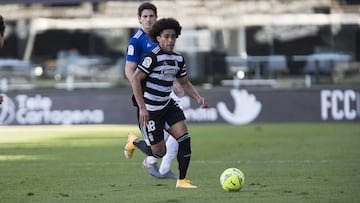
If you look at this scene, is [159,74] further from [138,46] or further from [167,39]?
[138,46]

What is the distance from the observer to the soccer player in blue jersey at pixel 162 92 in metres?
10.7

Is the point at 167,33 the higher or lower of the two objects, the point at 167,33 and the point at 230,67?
the higher

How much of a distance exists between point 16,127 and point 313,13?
1018cm

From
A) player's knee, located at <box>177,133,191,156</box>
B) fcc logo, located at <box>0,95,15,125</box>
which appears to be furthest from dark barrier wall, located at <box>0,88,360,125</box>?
player's knee, located at <box>177,133,191,156</box>

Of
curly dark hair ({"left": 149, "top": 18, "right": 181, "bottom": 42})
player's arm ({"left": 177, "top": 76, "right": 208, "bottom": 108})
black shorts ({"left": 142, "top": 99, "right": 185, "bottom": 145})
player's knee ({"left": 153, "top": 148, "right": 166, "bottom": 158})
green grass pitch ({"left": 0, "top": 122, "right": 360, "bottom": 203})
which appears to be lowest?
green grass pitch ({"left": 0, "top": 122, "right": 360, "bottom": 203})

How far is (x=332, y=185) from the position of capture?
1088 centimetres

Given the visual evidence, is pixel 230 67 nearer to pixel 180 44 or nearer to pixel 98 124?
pixel 180 44

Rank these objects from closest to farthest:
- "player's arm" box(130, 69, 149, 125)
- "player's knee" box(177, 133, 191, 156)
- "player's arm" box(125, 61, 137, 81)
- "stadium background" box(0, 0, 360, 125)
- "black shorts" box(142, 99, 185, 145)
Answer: "player's arm" box(130, 69, 149, 125)
"player's knee" box(177, 133, 191, 156)
"black shorts" box(142, 99, 185, 145)
"player's arm" box(125, 61, 137, 81)
"stadium background" box(0, 0, 360, 125)

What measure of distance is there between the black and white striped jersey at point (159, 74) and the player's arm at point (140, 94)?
2.6 inches

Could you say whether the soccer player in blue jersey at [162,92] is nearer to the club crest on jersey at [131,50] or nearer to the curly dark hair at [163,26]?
the curly dark hair at [163,26]

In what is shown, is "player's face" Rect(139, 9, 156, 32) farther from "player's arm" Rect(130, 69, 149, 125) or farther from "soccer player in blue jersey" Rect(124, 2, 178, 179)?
"player's arm" Rect(130, 69, 149, 125)

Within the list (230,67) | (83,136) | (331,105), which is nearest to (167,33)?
(83,136)

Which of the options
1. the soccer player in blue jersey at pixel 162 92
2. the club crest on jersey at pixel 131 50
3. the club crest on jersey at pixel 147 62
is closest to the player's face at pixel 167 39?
the soccer player in blue jersey at pixel 162 92

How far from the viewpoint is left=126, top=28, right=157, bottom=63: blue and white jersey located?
466 inches
